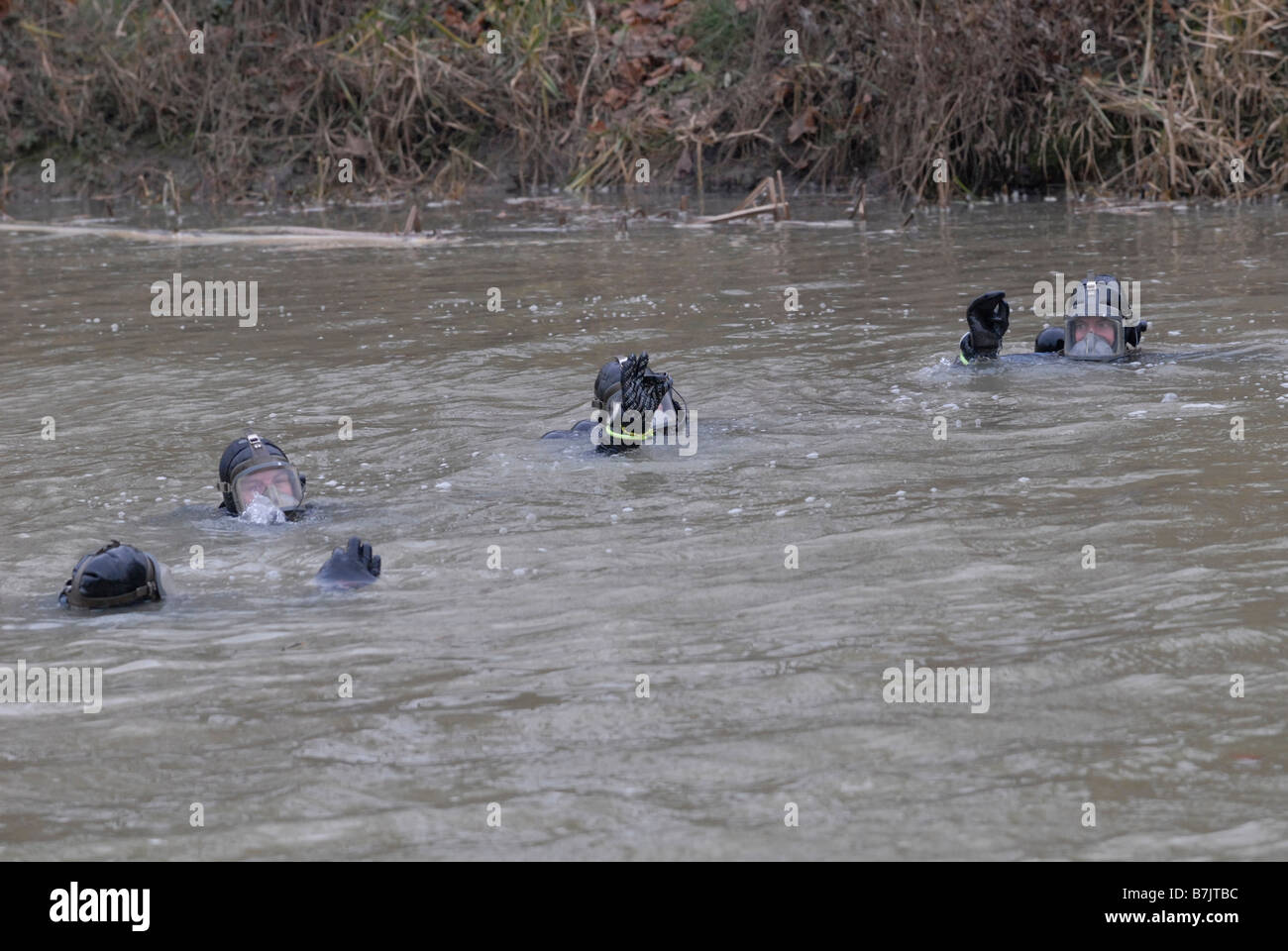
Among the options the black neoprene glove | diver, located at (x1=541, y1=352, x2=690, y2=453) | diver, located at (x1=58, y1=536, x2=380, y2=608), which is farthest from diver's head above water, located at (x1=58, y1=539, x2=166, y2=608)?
the black neoprene glove

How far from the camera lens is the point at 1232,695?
4.15m

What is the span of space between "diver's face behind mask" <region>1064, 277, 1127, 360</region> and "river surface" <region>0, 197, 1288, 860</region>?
0.50 ft

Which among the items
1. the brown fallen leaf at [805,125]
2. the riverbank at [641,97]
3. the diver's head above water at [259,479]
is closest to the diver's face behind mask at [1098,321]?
the diver's head above water at [259,479]

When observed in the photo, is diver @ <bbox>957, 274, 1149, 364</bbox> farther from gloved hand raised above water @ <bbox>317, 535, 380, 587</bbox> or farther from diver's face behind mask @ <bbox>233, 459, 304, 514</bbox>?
gloved hand raised above water @ <bbox>317, 535, 380, 587</bbox>

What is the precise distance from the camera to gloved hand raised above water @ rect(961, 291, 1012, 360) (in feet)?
29.0

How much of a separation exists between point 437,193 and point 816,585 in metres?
15.7

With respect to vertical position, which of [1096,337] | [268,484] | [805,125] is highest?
[805,125]

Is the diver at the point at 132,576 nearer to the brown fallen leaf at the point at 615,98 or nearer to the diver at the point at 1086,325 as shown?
A: the diver at the point at 1086,325

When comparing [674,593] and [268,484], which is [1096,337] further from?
[268,484]

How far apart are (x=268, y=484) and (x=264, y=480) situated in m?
0.03

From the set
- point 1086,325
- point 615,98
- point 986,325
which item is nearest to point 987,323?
point 986,325

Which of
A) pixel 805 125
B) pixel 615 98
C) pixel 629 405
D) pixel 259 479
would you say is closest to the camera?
pixel 259 479

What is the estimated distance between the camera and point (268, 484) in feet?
21.9

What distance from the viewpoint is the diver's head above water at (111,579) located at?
551cm
